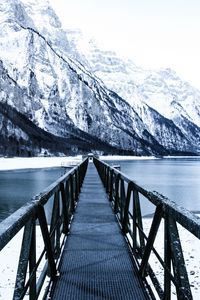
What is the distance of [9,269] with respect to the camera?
48.5ft

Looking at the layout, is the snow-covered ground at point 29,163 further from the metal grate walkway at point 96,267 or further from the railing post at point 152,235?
the railing post at point 152,235

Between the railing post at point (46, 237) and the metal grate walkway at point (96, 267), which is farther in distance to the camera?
the metal grate walkway at point (96, 267)

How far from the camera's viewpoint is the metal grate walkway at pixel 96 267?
5.96 metres

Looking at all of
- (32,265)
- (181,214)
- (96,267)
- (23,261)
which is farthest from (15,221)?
(96,267)

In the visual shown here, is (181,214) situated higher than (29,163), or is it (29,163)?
(181,214)

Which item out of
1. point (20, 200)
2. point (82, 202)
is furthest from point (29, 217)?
point (20, 200)

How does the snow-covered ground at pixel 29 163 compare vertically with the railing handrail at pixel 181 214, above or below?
below

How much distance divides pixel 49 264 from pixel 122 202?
19.5 ft

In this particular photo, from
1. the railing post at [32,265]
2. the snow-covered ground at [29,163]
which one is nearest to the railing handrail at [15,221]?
the railing post at [32,265]

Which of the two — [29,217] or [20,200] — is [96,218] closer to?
[29,217]

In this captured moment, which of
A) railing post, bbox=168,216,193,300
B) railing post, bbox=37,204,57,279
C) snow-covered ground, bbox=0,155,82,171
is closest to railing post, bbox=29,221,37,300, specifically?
railing post, bbox=37,204,57,279

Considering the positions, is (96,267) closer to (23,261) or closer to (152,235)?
(152,235)

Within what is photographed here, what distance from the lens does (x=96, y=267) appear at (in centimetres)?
726

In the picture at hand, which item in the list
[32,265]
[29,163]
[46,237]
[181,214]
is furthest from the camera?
[29,163]
